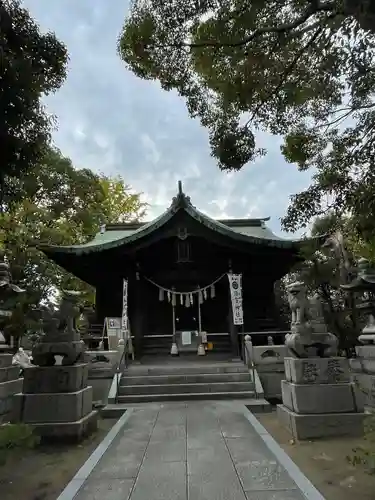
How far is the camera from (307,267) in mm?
14203

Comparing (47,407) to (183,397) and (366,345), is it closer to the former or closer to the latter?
(183,397)

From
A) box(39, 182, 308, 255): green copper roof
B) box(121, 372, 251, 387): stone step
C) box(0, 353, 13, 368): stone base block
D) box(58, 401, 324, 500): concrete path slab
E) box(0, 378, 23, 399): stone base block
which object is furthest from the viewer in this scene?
box(39, 182, 308, 255): green copper roof

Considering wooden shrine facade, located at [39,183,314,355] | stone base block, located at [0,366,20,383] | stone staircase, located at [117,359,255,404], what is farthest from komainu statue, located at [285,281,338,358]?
wooden shrine facade, located at [39,183,314,355]

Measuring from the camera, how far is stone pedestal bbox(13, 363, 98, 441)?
22.8 ft

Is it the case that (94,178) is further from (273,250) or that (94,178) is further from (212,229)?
(273,250)

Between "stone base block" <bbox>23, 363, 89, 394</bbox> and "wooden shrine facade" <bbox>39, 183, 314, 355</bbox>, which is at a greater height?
"wooden shrine facade" <bbox>39, 183, 314, 355</bbox>

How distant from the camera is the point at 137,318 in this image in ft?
49.0

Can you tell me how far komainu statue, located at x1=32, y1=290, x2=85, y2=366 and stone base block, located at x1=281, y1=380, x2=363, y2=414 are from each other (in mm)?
4448

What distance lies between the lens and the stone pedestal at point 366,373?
6.73 meters

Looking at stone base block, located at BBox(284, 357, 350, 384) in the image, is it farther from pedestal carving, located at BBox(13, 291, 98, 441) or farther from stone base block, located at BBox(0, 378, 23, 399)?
stone base block, located at BBox(0, 378, 23, 399)

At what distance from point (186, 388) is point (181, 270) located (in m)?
5.93

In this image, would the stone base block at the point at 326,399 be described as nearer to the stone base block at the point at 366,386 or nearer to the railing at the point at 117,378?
the stone base block at the point at 366,386

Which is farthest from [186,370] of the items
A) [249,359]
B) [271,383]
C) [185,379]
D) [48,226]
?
[48,226]

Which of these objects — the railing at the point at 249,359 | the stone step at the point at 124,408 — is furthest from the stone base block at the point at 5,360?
the railing at the point at 249,359
